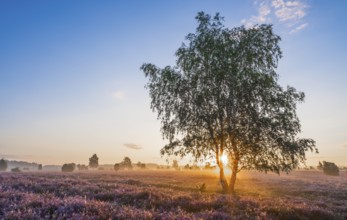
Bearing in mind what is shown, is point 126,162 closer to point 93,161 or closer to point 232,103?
point 93,161

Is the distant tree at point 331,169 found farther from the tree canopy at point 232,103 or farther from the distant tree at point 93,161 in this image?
the distant tree at point 93,161

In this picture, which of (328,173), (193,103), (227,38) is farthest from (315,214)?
(328,173)

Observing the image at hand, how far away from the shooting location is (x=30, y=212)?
23.9 ft

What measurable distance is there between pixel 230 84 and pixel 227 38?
481 cm

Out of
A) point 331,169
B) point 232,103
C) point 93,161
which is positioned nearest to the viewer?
point 232,103

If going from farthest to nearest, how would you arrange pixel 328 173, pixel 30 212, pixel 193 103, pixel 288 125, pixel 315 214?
pixel 328 173, pixel 193 103, pixel 288 125, pixel 315 214, pixel 30 212

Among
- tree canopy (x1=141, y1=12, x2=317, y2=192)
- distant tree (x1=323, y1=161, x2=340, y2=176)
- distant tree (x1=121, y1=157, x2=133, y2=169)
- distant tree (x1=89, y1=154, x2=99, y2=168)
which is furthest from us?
distant tree (x1=121, y1=157, x2=133, y2=169)

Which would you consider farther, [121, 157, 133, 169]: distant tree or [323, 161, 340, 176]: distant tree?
[121, 157, 133, 169]: distant tree

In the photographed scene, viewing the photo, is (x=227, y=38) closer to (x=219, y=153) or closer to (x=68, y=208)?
(x=219, y=153)

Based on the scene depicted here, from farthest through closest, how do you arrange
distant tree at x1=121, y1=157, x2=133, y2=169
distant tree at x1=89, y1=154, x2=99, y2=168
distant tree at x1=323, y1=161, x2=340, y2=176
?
distant tree at x1=121, y1=157, x2=133, y2=169, distant tree at x1=89, y1=154, x2=99, y2=168, distant tree at x1=323, y1=161, x2=340, y2=176

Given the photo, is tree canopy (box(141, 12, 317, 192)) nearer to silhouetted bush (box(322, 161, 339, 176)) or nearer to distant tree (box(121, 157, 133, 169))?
silhouetted bush (box(322, 161, 339, 176))

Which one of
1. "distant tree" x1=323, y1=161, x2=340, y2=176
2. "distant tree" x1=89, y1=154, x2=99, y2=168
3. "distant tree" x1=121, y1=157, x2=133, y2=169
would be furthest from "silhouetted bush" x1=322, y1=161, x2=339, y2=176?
"distant tree" x1=89, y1=154, x2=99, y2=168

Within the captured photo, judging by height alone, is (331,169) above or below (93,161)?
below

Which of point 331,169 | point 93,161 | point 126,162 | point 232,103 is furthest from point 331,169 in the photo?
point 93,161
